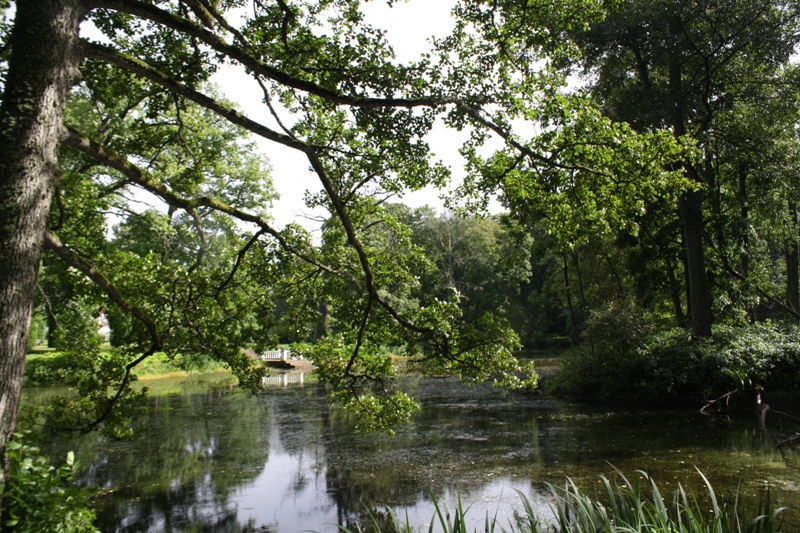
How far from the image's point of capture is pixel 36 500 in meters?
3.75

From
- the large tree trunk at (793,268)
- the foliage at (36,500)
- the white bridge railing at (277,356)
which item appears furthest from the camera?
the white bridge railing at (277,356)

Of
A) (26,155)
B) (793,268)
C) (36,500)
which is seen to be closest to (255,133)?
(26,155)

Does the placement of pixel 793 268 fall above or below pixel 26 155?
above

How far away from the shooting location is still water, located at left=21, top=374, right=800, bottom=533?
24.6 feet

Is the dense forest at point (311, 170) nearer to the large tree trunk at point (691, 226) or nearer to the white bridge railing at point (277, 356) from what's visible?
the large tree trunk at point (691, 226)

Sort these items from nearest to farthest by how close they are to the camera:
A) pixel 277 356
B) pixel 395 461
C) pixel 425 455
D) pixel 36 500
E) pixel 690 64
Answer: pixel 36 500
pixel 395 461
pixel 425 455
pixel 690 64
pixel 277 356

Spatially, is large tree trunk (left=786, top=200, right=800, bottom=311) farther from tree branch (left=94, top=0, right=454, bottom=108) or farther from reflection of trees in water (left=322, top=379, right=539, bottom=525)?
tree branch (left=94, top=0, right=454, bottom=108)

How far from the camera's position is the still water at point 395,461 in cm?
750

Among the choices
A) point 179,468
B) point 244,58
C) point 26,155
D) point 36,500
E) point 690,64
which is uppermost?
point 690,64

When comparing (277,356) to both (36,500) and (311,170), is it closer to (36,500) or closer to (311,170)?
(311,170)

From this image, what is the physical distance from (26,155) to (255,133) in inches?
74.6

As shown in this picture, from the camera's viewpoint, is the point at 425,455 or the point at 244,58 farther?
the point at 425,455

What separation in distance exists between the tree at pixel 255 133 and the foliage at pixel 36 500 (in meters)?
0.27

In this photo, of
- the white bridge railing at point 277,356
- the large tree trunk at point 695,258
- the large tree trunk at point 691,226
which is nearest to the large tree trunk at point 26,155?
the large tree trunk at point 691,226
